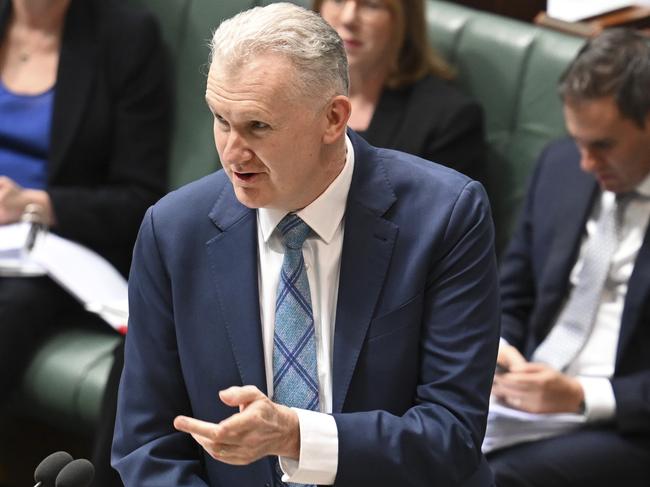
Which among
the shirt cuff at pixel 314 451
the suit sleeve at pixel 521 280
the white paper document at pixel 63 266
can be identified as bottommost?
the white paper document at pixel 63 266

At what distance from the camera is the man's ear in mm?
1819

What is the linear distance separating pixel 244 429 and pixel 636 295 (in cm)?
119

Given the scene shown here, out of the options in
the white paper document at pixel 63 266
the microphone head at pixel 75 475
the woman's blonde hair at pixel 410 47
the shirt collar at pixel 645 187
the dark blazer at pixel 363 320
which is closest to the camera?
the microphone head at pixel 75 475

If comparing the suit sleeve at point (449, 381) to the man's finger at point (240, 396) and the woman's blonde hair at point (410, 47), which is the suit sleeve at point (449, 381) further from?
the woman's blonde hair at point (410, 47)

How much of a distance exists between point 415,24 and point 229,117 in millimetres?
1498

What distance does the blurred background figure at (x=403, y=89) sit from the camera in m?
3.06

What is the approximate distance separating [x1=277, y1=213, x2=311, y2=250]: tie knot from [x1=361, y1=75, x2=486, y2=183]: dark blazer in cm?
114

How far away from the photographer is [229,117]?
1.77 m

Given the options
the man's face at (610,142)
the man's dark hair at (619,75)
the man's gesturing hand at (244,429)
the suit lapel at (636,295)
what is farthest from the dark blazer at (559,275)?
the man's gesturing hand at (244,429)

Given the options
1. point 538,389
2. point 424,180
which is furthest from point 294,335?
point 538,389

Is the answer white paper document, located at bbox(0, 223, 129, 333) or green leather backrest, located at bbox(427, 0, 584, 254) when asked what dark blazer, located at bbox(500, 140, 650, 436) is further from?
white paper document, located at bbox(0, 223, 129, 333)

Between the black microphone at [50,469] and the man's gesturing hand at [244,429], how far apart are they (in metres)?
0.19

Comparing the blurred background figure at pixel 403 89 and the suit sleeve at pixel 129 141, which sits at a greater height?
the blurred background figure at pixel 403 89

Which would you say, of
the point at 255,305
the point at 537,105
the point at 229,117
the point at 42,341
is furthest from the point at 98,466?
the point at 537,105
